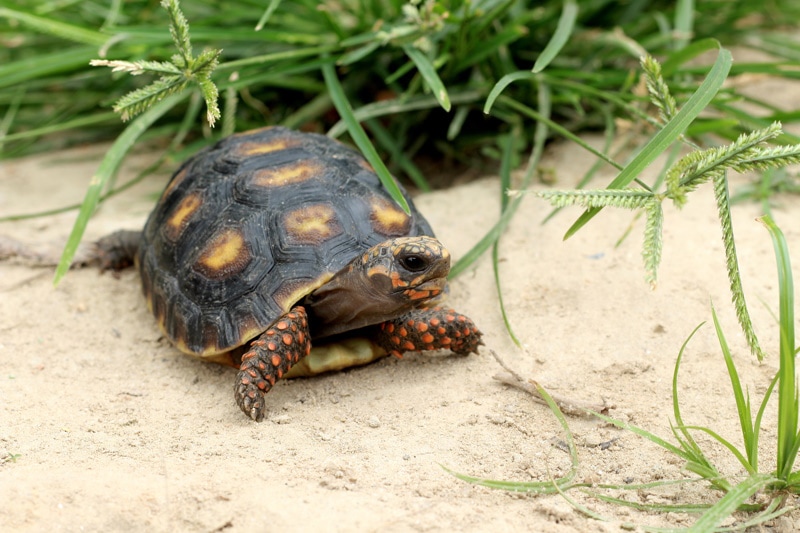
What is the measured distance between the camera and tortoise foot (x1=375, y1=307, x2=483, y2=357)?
2.20m

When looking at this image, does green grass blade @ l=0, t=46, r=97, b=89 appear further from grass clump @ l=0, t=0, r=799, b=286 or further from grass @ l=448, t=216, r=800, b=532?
grass @ l=448, t=216, r=800, b=532

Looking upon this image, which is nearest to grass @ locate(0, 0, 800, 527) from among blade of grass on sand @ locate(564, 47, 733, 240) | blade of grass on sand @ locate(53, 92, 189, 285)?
blade of grass on sand @ locate(53, 92, 189, 285)

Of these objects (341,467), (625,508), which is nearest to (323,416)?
(341,467)

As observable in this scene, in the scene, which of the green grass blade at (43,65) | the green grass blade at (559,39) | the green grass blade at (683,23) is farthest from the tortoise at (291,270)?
the green grass blade at (683,23)

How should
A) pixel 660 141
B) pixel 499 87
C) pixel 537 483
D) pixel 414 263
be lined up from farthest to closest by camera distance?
pixel 499 87
pixel 414 263
pixel 660 141
pixel 537 483

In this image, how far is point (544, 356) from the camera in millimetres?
2236

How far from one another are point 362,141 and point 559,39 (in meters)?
0.86

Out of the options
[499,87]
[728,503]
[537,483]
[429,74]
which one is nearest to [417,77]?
[429,74]

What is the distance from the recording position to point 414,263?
81.4 inches

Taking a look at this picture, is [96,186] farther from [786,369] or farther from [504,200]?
[786,369]

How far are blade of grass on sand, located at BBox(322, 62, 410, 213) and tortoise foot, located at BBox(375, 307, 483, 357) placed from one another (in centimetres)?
31

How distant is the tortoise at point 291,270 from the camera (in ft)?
6.89

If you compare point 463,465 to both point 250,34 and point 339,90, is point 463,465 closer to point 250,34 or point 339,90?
point 339,90

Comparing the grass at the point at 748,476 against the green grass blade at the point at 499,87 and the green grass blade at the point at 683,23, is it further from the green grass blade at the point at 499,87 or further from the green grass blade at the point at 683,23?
the green grass blade at the point at 683,23
